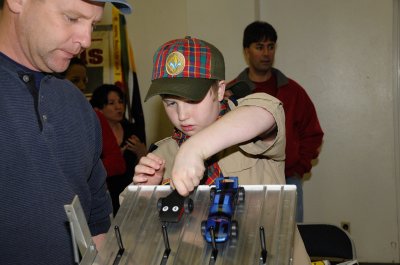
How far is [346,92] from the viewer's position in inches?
156

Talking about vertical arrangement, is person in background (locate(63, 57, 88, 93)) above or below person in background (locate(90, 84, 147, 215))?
above

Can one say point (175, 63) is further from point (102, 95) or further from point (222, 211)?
point (102, 95)

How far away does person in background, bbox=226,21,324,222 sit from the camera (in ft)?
10.9

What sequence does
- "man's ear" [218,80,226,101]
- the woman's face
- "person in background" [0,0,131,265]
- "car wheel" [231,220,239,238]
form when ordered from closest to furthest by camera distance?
1. "car wheel" [231,220,239,238]
2. "person in background" [0,0,131,265]
3. "man's ear" [218,80,226,101]
4. the woman's face

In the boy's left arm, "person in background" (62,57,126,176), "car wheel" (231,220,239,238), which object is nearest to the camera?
"car wheel" (231,220,239,238)

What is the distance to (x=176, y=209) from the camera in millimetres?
834

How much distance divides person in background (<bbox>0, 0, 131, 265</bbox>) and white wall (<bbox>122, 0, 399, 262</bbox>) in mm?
2606

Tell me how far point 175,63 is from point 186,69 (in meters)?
0.04

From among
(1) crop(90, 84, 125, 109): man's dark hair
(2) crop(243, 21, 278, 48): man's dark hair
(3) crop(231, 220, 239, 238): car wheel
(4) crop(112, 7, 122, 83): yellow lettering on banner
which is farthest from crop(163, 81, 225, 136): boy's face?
(4) crop(112, 7, 122, 83): yellow lettering on banner

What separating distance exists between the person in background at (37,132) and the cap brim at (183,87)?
0.20 metres

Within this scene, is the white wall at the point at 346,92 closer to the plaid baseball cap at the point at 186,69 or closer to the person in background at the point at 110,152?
the person in background at the point at 110,152

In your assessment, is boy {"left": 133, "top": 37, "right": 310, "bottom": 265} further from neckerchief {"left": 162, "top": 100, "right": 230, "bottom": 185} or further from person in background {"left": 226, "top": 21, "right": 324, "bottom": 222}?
person in background {"left": 226, "top": 21, "right": 324, "bottom": 222}

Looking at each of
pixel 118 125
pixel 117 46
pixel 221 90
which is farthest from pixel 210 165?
pixel 117 46

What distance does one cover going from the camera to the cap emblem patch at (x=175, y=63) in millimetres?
1283
